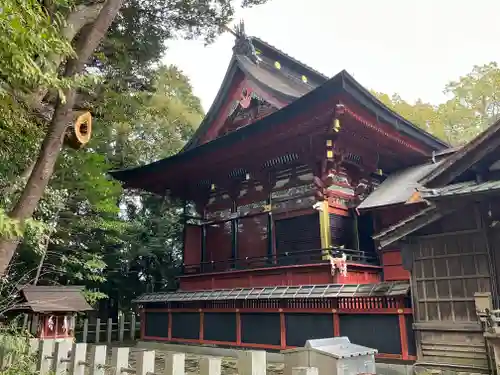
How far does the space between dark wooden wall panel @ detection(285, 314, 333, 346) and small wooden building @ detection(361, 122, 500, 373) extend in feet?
6.88

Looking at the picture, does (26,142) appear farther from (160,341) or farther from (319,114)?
(160,341)

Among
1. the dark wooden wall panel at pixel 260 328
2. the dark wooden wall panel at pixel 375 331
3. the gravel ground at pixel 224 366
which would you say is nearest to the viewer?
the dark wooden wall panel at pixel 375 331

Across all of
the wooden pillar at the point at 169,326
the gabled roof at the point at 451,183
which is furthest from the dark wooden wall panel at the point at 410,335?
the wooden pillar at the point at 169,326

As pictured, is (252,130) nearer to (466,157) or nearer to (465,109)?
(466,157)

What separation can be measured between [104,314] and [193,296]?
10.6 metres

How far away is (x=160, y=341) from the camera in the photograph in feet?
45.1

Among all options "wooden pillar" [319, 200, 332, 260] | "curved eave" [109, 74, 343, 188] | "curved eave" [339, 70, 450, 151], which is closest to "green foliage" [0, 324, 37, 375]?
"wooden pillar" [319, 200, 332, 260]

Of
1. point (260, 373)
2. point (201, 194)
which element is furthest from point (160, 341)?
point (260, 373)

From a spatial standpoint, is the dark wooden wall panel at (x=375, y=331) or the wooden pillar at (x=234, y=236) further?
the wooden pillar at (x=234, y=236)

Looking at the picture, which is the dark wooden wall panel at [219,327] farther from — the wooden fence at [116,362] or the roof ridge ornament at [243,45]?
the roof ridge ornament at [243,45]

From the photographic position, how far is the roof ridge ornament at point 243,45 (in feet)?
56.8

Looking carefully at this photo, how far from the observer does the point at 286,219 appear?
13086 millimetres

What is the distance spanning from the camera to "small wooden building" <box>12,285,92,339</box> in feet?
31.9

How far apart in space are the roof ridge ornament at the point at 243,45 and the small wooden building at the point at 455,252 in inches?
425
